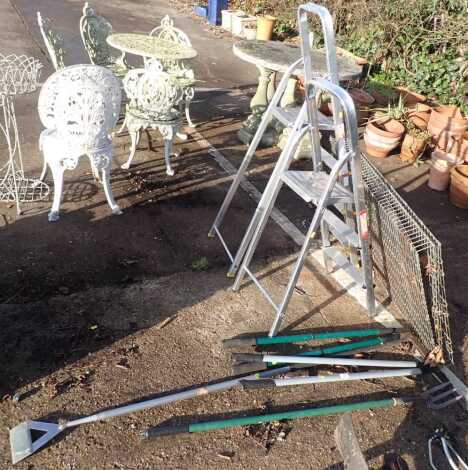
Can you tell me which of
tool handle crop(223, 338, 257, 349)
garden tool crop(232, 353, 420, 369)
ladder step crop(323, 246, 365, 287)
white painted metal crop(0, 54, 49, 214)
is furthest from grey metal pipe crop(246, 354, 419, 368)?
white painted metal crop(0, 54, 49, 214)

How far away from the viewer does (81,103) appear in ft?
14.9

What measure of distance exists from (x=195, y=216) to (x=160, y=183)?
0.86 metres

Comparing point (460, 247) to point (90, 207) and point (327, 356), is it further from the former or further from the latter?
point (90, 207)

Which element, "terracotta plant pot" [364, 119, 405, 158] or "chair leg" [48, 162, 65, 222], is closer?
"chair leg" [48, 162, 65, 222]

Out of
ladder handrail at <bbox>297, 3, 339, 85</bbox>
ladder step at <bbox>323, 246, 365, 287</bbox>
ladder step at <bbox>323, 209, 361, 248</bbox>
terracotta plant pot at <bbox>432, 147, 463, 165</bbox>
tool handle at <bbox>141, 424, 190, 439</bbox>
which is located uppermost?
ladder handrail at <bbox>297, 3, 339, 85</bbox>

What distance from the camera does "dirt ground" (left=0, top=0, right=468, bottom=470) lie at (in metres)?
3.12

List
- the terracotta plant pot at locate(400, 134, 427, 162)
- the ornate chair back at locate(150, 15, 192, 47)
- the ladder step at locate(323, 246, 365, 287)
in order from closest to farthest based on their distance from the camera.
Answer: the ladder step at locate(323, 246, 365, 287)
the terracotta plant pot at locate(400, 134, 427, 162)
the ornate chair back at locate(150, 15, 192, 47)

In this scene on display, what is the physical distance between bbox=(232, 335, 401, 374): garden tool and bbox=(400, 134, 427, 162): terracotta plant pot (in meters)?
4.50

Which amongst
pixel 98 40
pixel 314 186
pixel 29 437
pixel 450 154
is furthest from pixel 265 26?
pixel 29 437

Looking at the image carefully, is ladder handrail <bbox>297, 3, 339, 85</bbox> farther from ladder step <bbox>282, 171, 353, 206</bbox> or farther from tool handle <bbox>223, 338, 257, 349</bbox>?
tool handle <bbox>223, 338, 257, 349</bbox>

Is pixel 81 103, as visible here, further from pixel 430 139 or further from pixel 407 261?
pixel 430 139

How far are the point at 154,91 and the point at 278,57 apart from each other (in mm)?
2014

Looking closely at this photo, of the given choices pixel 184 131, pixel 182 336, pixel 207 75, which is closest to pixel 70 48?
pixel 207 75

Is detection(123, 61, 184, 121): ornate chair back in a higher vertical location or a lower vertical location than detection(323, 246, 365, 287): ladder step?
higher
